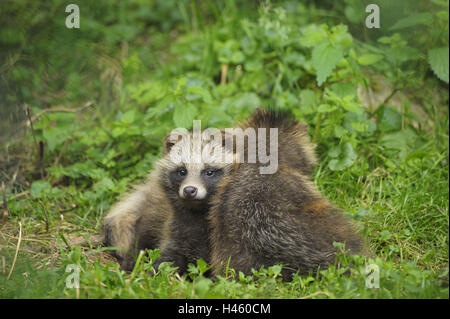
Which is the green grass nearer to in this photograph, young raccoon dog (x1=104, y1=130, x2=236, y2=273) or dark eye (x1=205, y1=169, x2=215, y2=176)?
young raccoon dog (x1=104, y1=130, x2=236, y2=273)

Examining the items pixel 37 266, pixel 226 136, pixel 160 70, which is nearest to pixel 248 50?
pixel 160 70

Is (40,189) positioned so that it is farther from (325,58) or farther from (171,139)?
(325,58)

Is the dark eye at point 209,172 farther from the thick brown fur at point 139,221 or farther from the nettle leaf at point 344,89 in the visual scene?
the nettle leaf at point 344,89

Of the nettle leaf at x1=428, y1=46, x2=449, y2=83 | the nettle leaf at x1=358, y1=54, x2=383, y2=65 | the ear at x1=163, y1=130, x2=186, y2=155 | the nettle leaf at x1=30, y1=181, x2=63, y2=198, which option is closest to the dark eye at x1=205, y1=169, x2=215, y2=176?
the ear at x1=163, y1=130, x2=186, y2=155

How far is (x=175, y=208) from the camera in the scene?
14.6ft

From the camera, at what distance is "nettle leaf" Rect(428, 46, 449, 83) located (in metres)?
4.66

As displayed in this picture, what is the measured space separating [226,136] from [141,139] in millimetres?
1676

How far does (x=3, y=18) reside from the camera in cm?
552

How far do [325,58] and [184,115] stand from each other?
4.57 feet

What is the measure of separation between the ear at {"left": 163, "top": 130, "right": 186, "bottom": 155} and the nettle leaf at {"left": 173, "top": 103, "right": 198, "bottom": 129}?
22 cm

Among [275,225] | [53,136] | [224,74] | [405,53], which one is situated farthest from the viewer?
[224,74]

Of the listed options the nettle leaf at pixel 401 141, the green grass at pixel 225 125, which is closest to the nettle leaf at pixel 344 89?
the green grass at pixel 225 125

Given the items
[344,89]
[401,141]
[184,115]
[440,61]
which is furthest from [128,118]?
[440,61]
